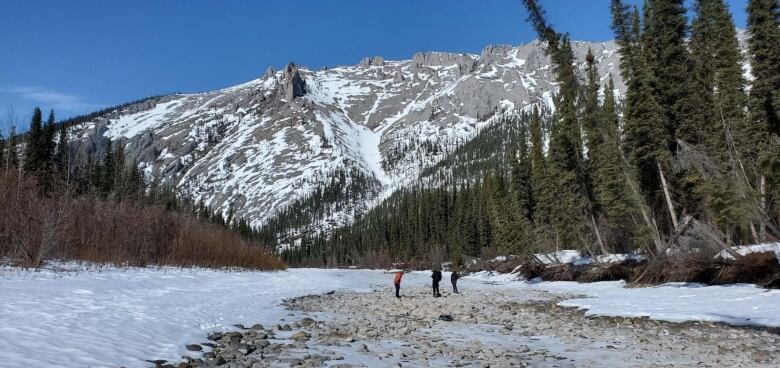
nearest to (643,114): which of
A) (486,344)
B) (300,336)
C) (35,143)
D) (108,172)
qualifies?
(486,344)

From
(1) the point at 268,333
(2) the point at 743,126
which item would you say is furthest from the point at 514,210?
(1) the point at 268,333

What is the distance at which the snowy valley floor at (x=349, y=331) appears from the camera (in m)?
7.06

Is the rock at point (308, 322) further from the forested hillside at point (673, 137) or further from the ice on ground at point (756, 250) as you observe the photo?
the ice on ground at point (756, 250)

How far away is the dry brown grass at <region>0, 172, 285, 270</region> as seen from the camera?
583 inches

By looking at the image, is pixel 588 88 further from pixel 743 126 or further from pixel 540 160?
pixel 540 160

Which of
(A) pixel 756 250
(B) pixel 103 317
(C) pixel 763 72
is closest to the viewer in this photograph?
(B) pixel 103 317

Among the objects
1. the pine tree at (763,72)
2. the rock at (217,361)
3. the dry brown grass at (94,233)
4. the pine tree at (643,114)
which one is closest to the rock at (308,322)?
the rock at (217,361)

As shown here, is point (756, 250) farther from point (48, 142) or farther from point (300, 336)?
point (48, 142)

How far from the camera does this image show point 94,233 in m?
19.6

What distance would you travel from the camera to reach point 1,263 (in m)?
13.6

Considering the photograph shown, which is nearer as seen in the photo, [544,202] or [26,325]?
[26,325]

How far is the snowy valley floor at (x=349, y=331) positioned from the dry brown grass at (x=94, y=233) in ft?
5.96

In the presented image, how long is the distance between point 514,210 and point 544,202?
1241 centimetres

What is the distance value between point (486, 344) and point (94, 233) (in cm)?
1730
